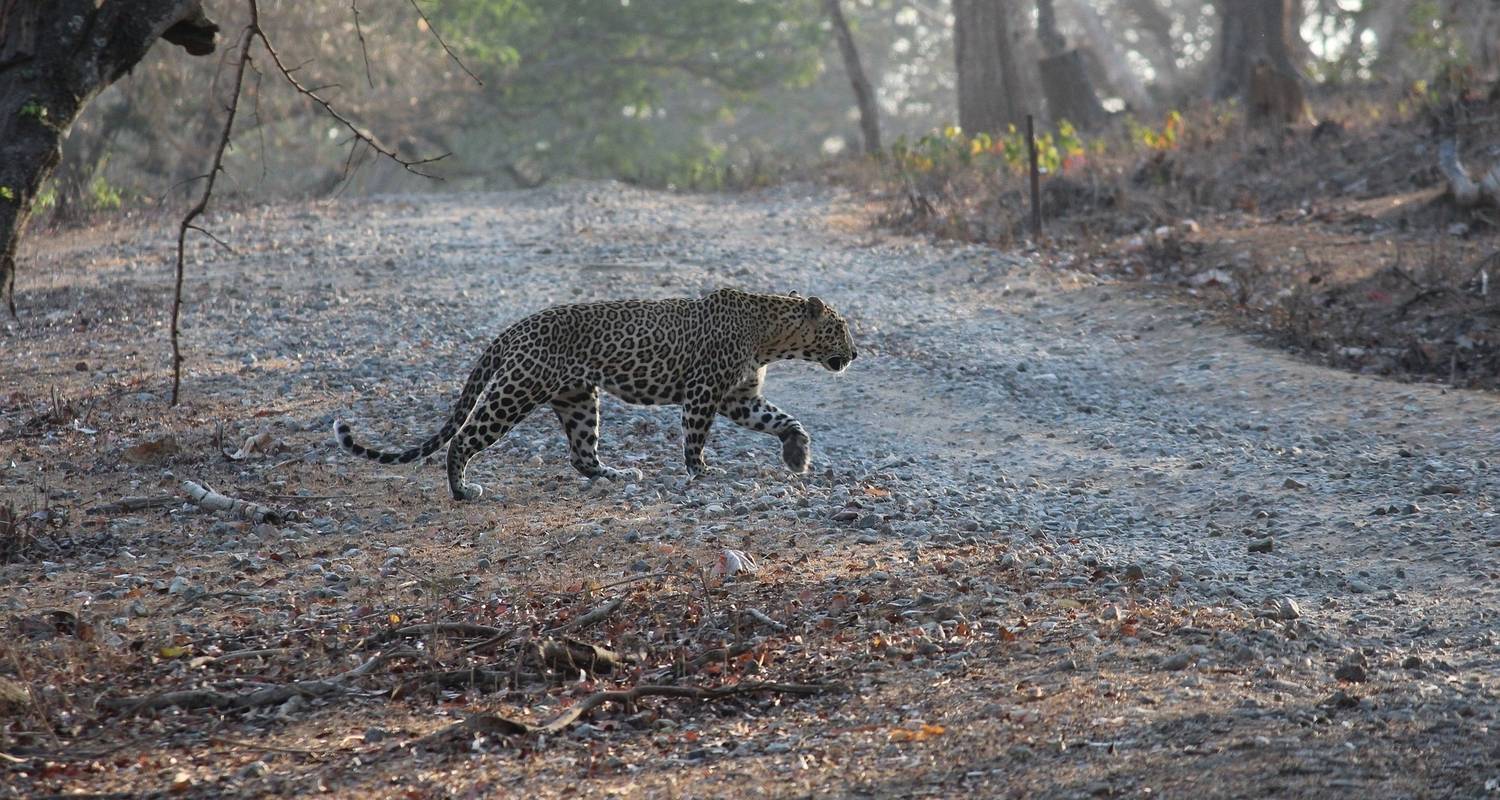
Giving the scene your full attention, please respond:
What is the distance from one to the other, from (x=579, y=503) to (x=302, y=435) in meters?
2.53

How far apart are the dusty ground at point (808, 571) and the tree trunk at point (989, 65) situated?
14.2 metres

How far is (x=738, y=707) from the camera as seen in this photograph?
627cm

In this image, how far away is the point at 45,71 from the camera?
789 centimetres

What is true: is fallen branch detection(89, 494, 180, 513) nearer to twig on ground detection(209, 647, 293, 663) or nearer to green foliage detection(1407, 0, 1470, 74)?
twig on ground detection(209, 647, 293, 663)

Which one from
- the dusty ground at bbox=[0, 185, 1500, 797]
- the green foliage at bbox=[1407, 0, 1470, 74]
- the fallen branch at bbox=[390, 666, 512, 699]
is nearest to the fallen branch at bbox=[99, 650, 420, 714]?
the dusty ground at bbox=[0, 185, 1500, 797]

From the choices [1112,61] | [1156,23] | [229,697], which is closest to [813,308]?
[229,697]

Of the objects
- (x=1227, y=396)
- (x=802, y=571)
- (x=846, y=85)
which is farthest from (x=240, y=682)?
(x=846, y=85)

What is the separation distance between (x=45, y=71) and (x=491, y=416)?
3015 millimetres

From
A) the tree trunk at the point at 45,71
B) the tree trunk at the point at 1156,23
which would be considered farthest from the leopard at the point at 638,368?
the tree trunk at the point at 1156,23

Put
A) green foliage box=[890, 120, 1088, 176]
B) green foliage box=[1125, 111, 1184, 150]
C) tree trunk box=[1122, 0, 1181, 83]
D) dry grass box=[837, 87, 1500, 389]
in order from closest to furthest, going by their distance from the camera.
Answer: dry grass box=[837, 87, 1500, 389]
green foliage box=[890, 120, 1088, 176]
green foliage box=[1125, 111, 1184, 150]
tree trunk box=[1122, 0, 1181, 83]

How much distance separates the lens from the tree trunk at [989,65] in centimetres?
2905

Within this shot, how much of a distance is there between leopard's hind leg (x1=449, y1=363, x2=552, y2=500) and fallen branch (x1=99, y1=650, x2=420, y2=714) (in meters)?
3.07

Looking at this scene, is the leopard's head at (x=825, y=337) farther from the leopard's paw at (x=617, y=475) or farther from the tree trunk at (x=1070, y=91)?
the tree trunk at (x=1070, y=91)

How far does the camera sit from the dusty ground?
18.7 feet
